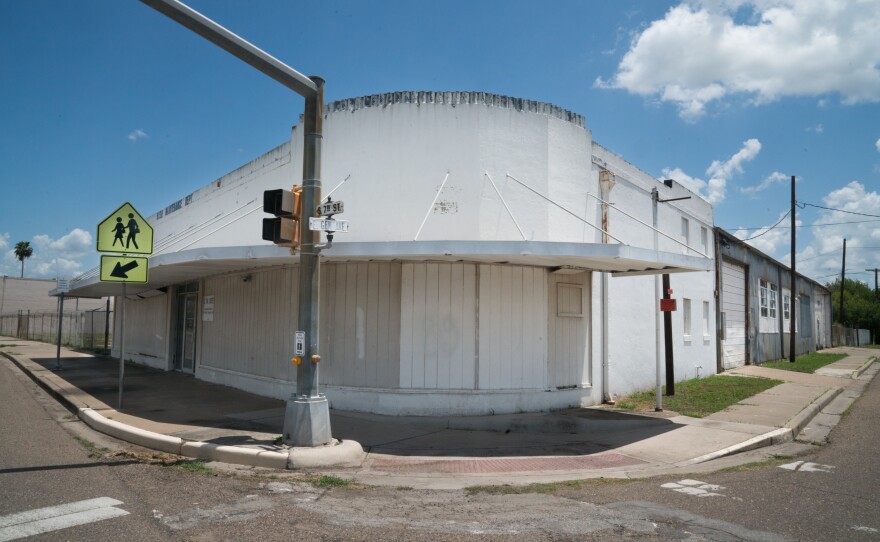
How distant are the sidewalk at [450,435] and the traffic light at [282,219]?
8.97ft

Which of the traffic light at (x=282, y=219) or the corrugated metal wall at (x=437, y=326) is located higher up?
the traffic light at (x=282, y=219)

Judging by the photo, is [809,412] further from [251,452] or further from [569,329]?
[251,452]

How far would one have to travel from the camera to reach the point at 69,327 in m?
39.4

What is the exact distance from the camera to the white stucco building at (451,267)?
1092 centimetres

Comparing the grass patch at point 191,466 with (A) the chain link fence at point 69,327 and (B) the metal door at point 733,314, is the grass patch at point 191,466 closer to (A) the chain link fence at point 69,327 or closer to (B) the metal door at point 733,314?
(B) the metal door at point 733,314

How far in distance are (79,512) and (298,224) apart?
428 centimetres

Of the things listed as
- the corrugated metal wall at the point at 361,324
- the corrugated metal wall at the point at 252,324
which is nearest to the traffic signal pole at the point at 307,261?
the corrugated metal wall at the point at 361,324

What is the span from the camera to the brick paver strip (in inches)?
303

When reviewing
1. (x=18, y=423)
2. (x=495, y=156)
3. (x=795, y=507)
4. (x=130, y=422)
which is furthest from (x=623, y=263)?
(x=18, y=423)

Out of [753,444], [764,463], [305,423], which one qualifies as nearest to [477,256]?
[305,423]

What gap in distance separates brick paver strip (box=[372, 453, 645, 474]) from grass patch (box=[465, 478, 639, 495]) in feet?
2.09

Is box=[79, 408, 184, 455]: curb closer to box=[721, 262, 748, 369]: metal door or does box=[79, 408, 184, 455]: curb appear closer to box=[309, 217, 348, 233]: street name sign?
box=[309, 217, 348, 233]: street name sign

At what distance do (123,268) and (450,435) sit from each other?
20.6ft

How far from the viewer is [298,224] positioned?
27.4ft
